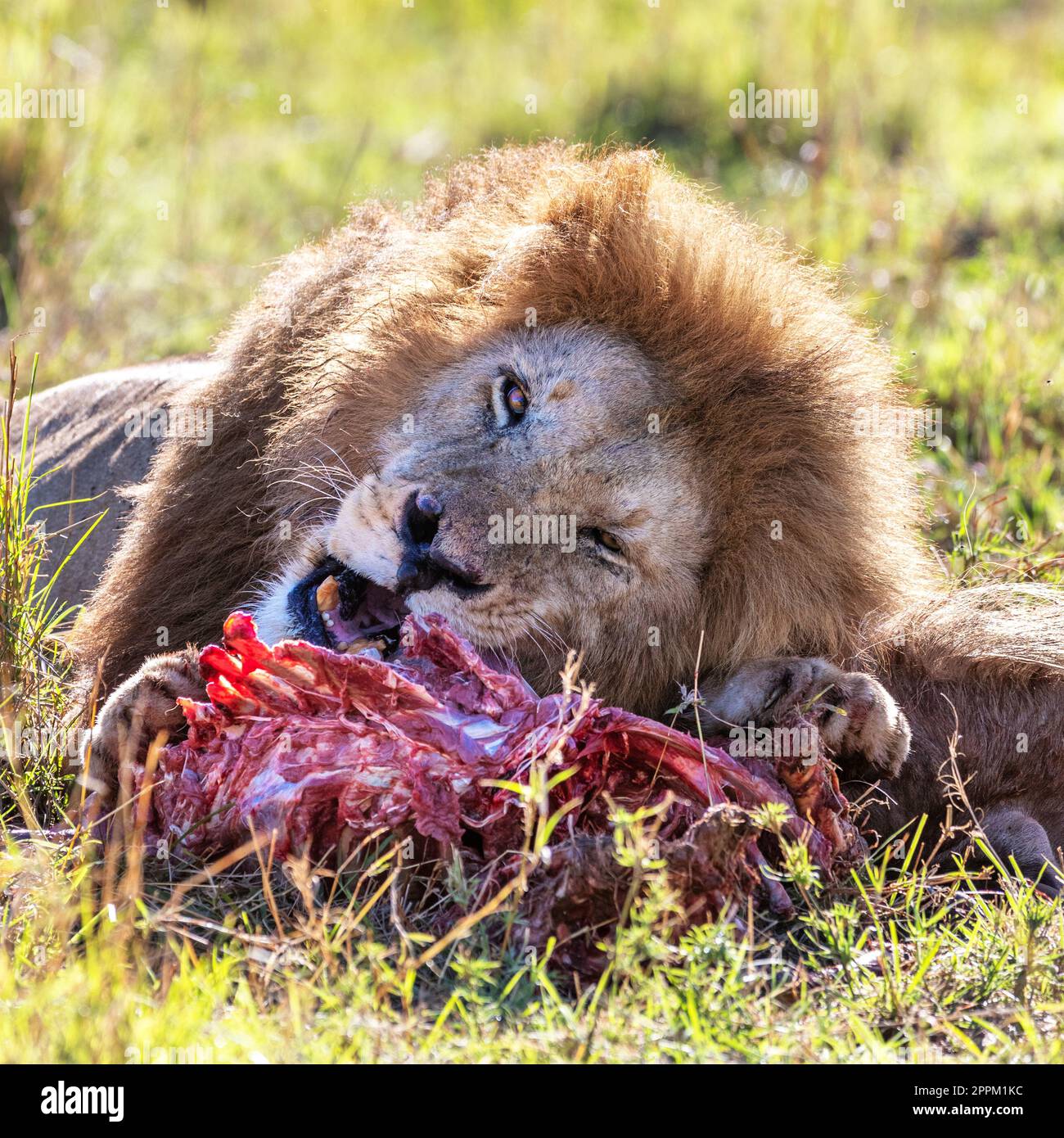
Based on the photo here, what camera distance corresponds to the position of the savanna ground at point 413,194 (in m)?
2.55

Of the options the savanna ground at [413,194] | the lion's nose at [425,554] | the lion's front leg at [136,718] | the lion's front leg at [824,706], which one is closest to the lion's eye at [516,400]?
the lion's nose at [425,554]

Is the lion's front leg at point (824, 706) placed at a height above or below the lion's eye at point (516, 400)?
below

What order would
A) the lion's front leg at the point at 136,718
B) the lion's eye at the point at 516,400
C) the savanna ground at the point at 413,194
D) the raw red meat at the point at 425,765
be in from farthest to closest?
the lion's eye at the point at 516,400
the lion's front leg at the point at 136,718
the raw red meat at the point at 425,765
the savanna ground at the point at 413,194

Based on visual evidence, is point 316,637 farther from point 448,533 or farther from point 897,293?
point 897,293

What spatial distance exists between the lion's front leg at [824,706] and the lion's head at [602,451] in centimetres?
8

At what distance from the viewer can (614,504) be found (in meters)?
3.15

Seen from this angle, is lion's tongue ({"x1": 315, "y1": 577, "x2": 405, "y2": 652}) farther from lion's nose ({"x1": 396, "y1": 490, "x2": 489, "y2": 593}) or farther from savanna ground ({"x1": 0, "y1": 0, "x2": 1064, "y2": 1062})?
savanna ground ({"x1": 0, "y1": 0, "x2": 1064, "y2": 1062})

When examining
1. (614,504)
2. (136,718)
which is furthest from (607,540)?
(136,718)

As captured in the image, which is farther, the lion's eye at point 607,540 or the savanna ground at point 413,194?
the lion's eye at point 607,540

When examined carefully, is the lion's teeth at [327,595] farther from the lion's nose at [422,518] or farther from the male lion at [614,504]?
the lion's nose at [422,518]

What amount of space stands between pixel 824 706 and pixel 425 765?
2.72 ft

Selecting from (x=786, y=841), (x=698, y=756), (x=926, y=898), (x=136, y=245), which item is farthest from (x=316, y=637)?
(x=136, y=245)

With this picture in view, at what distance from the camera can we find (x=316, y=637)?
328cm

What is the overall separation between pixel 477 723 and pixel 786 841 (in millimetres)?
652
